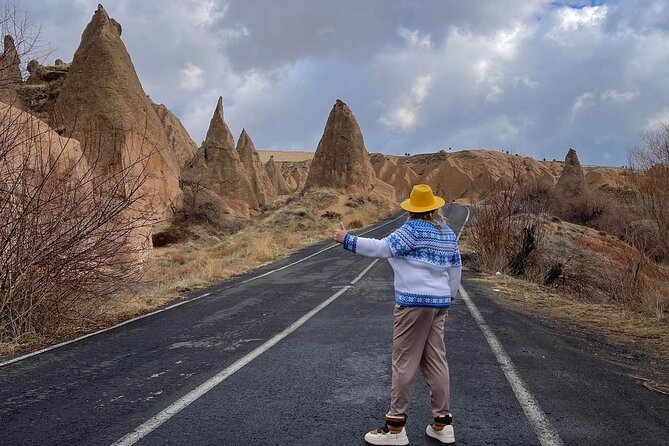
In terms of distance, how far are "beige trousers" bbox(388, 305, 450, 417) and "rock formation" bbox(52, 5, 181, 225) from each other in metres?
18.1

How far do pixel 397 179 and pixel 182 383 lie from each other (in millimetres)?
89097

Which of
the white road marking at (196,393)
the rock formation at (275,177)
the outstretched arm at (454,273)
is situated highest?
the rock formation at (275,177)

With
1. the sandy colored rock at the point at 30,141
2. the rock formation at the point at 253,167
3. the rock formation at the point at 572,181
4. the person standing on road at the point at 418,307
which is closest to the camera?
the person standing on road at the point at 418,307

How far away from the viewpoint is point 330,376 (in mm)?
5574

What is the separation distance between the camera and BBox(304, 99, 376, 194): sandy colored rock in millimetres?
49375

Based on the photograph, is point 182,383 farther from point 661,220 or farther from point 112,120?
point 112,120

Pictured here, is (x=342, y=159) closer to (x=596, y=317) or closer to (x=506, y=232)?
(x=506, y=232)

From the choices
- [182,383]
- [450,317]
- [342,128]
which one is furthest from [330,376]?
[342,128]

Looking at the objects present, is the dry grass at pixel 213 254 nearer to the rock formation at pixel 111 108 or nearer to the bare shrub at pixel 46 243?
the bare shrub at pixel 46 243

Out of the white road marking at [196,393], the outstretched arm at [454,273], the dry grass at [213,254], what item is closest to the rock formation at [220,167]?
the dry grass at [213,254]

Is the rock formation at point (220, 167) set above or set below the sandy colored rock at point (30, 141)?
above

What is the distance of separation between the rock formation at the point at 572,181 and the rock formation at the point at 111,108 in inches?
1301

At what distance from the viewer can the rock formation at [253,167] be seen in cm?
6047

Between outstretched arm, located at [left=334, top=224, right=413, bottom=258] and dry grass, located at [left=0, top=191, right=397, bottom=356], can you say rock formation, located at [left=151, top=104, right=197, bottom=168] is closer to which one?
dry grass, located at [left=0, top=191, right=397, bottom=356]
